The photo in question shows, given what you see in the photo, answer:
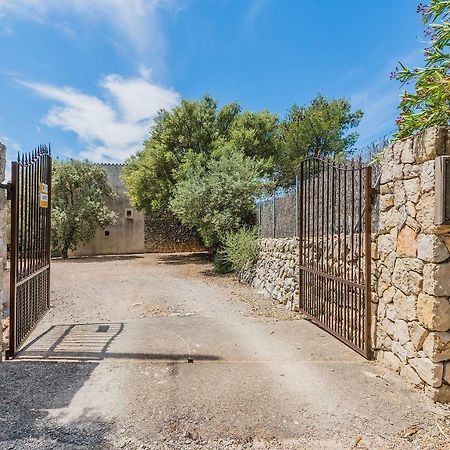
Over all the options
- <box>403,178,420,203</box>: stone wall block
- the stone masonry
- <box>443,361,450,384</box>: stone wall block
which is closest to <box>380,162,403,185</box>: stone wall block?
the stone masonry

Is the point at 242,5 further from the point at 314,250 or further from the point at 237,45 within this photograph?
the point at 314,250

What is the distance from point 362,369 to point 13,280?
12.6ft

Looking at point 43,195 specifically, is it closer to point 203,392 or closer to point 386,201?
point 203,392

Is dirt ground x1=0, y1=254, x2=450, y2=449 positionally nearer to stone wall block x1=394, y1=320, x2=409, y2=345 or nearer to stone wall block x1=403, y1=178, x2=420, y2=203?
stone wall block x1=394, y1=320, x2=409, y2=345

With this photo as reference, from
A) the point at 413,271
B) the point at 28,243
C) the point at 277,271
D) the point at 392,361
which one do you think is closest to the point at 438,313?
the point at 413,271

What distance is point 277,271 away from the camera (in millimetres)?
7832

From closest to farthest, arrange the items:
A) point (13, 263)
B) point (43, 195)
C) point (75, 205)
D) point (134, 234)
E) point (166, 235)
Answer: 1. point (13, 263)
2. point (43, 195)
3. point (75, 205)
4. point (134, 234)
5. point (166, 235)

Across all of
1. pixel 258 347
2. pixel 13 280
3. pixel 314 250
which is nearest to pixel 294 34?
pixel 314 250

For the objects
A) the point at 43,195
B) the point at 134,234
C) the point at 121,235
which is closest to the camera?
the point at 43,195

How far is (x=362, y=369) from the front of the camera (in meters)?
3.52

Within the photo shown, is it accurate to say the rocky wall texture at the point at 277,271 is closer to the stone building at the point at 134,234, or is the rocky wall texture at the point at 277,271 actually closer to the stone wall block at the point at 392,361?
the stone wall block at the point at 392,361

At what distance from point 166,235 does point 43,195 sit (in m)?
14.4

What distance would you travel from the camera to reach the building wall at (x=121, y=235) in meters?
18.1

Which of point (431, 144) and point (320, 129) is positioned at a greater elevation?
point (320, 129)
